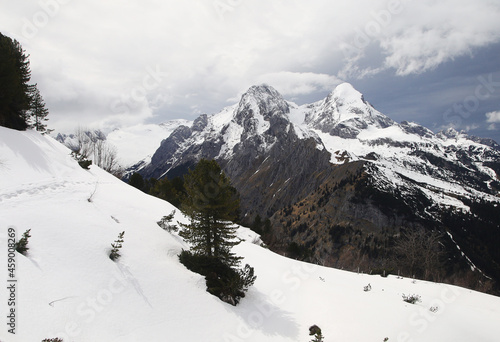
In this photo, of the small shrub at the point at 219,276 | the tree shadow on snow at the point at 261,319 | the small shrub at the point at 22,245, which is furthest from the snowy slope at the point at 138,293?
the small shrub at the point at 219,276

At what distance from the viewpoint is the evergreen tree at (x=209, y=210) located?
18281 mm

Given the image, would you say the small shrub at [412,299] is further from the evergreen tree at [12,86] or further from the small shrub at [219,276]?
the evergreen tree at [12,86]

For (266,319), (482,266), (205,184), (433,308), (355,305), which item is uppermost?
(205,184)

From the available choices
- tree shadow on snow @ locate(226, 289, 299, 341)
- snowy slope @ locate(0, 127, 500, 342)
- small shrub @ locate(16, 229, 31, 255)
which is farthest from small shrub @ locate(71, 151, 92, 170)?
tree shadow on snow @ locate(226, 289, 299, 341)

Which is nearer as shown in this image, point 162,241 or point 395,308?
point 395,308

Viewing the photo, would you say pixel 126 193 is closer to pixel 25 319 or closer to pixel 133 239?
pixel 133 239

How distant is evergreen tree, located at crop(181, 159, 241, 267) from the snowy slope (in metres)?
2.20

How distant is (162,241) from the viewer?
18859 mm

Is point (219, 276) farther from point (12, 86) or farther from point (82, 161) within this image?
point (12, 86)

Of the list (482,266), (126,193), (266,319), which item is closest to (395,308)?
(266,319)

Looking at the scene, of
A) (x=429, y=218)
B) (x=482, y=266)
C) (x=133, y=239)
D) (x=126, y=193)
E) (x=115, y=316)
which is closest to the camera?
(x=115, y=316)

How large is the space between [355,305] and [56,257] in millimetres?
18606

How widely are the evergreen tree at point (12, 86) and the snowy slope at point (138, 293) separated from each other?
4628 mm

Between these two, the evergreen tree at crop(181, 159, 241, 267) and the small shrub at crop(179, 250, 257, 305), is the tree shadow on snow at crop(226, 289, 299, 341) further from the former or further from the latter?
the evergreen tree at crop(181, 159, 241, 267)
